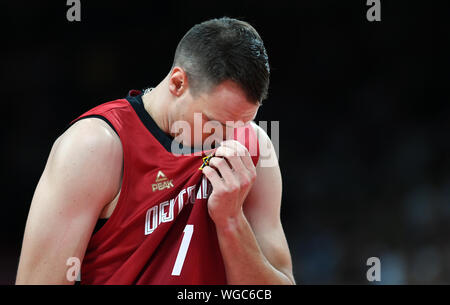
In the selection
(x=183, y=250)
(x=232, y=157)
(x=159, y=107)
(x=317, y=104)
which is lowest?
(x=183, y=250)

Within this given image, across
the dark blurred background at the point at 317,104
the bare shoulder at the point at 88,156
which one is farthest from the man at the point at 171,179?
the dark blurred background at the point at 317,104

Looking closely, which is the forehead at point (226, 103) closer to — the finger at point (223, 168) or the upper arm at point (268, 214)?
the finger at point (223, 168)

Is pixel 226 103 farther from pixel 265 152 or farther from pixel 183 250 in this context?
pixel 183 250

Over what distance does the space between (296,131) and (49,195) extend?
4358 mm

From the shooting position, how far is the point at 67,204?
4.65 ft

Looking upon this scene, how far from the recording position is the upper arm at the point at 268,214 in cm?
178

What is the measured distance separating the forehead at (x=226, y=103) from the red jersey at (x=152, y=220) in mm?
172

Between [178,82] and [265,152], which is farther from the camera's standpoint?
[265,152]

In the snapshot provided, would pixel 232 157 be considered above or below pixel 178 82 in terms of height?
below

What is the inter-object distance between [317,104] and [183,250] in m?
4.30

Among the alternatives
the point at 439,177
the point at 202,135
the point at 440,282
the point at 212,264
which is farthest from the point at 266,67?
the point at 439,177

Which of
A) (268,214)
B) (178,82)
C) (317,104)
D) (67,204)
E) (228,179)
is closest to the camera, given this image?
(67,204)

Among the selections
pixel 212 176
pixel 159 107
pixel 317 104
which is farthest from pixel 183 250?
pixel 317 104

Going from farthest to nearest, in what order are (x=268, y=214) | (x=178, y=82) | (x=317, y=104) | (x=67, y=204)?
1. (x=317, y=104)
2. (x=268, y=214)
3. (x=178, y=82)
4. (x=67, y=204)
